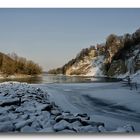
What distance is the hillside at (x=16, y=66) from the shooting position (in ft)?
10.1

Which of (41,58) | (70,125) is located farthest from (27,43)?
(70,125)

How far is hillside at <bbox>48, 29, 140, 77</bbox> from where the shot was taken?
3.10 metres

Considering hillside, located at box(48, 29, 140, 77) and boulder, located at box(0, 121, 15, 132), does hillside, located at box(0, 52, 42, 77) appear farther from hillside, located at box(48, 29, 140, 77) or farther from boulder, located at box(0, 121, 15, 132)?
boulder, located at box(0, 121, 15, 132)

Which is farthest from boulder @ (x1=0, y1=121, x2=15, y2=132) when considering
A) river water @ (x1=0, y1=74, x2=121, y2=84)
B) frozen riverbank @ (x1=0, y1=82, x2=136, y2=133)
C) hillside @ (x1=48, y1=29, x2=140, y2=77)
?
hillside @ (x1=48, y1=29, x2=140, y2=77)

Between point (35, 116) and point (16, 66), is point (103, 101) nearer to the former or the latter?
point (35, 116)

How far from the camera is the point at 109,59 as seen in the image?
319cm

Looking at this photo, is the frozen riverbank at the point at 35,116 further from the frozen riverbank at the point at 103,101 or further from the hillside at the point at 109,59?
the hillside at the point at 109,59

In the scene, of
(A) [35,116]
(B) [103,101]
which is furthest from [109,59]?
(A) [35,116]

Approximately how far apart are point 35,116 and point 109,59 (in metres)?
0.93

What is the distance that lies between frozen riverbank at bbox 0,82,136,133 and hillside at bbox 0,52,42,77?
0.41 ft

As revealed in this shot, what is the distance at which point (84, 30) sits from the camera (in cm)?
310

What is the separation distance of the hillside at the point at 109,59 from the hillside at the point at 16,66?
17 cm
